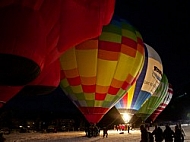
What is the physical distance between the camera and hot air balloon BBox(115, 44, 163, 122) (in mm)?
18828

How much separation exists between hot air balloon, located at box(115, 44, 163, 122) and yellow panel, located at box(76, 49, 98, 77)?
18.5ft

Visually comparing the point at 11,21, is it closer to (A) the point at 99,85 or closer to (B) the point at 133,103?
(A) the point at 99,85

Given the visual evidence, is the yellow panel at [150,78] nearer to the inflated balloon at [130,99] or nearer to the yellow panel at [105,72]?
the inflated balloon at [130,99]

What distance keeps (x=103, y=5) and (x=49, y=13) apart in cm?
159

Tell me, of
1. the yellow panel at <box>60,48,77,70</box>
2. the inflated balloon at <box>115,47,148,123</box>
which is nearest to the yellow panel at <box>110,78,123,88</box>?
the yellow panel at <box>60,48,77,70</box>

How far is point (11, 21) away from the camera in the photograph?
5.45 metres

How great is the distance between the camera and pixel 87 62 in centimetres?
1319

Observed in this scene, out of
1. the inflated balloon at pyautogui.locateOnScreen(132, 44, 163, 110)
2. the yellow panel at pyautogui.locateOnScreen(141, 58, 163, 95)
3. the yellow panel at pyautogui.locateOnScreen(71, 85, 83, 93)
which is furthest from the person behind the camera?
the yellow panel at pyautogui.locateOnScreen(141, 58, 163, 95)

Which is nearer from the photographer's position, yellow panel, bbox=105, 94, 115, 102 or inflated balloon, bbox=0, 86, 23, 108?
inflated balloon, bbox=0, 86, 23, 108

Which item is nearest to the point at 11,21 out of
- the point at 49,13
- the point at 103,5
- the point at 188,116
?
the point at 49,13

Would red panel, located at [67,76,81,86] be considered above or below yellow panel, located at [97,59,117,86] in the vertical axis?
below

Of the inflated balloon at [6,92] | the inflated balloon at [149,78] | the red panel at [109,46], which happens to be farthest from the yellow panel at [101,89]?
the inflated balloon at [6,92]

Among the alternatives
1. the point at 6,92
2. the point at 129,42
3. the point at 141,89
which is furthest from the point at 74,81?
the point at 6,92

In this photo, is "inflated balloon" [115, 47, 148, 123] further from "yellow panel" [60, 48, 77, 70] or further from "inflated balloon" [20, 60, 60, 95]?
"inflated balloon" [20, 60, 60, 95]
